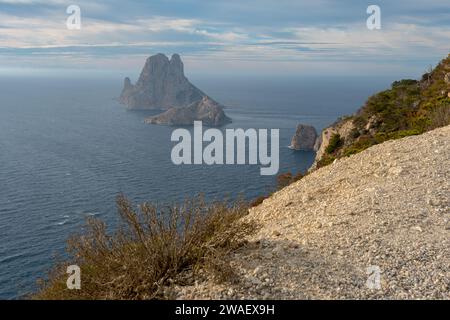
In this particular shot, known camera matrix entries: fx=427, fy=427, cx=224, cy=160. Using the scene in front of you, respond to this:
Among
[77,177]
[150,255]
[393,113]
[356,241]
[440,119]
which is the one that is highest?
[393,113]

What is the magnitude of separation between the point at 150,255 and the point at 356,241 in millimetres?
4057

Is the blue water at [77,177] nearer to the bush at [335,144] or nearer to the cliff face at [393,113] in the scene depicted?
the bush at [335,144]

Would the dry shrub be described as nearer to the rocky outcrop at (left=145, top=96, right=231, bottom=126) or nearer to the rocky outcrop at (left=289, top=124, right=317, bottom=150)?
the rocky outcrop at (left=289, top=124, right=317, bottom=150)

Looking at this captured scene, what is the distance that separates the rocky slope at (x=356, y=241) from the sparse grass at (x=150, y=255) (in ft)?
1.13

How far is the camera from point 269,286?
6.85m

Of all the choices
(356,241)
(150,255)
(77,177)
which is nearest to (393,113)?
(356,241)

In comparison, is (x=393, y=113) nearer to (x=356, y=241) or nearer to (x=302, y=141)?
(x=356, y=241)

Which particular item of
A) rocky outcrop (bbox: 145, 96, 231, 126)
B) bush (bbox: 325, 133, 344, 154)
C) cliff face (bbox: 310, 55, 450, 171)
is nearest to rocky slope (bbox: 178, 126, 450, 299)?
cliff face (bbox: 310, 55, 450, 171)

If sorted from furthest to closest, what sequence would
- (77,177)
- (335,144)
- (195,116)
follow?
(195,116) < (77,177) < (335,144)

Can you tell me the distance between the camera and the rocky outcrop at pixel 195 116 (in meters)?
127

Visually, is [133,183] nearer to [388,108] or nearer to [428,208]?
[388,108]

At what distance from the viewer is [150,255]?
281 inches
